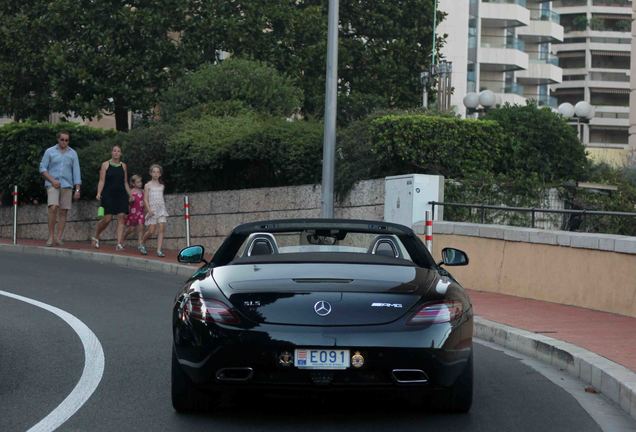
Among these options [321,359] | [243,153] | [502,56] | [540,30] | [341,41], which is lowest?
[321,359]

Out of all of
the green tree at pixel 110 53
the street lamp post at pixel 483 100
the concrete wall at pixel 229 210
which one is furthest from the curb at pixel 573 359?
the green tree at pixel 110 53

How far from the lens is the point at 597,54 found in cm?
12156

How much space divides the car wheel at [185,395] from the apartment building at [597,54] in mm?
113905

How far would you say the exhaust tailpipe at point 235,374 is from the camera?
7.15 m

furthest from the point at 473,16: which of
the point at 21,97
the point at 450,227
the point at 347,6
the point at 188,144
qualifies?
the point at 450,227

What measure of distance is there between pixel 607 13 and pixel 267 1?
88.2 m

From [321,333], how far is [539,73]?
280ft

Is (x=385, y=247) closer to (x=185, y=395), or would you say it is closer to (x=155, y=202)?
(x=185, y=395)

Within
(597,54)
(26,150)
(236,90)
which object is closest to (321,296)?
(236,90)

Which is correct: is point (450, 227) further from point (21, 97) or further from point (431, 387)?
point (21, 97)

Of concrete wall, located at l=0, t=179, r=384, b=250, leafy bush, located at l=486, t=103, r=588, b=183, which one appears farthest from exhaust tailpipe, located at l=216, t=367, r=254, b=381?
leafy bush, located at l=486, t=103, r=588, b=183

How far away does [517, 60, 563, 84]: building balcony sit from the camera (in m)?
90.1

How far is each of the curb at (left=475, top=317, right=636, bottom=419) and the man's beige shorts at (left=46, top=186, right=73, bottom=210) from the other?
11.6 meters

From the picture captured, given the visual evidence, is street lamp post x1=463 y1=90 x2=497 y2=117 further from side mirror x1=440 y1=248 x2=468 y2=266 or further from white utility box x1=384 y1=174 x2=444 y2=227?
side mirror x1=440 y1=248 x2=468 y2=266
